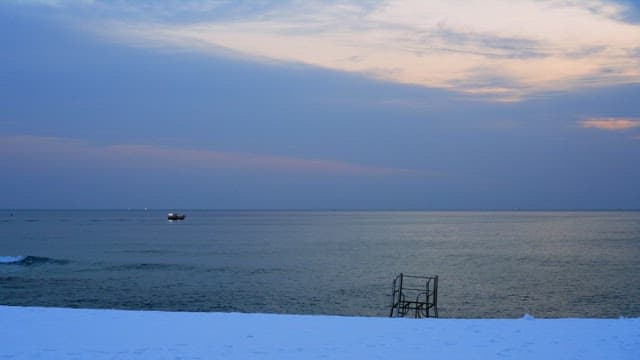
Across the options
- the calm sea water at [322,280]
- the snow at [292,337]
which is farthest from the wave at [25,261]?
the snow at [292,337]

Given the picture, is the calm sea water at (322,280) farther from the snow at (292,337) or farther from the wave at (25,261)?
the snow at (292,337)

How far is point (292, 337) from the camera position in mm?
15375

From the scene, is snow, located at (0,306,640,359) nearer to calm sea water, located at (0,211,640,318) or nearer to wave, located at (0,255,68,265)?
calm sea water, located at (0,211,640,318)

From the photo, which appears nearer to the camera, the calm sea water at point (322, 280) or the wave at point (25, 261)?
the calm sea water at point (322, 280)

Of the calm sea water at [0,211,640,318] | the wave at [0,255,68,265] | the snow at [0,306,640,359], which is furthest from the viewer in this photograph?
the wave at [0,255,68,265]

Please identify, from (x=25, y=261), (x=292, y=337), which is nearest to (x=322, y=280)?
(x=25, y=261)

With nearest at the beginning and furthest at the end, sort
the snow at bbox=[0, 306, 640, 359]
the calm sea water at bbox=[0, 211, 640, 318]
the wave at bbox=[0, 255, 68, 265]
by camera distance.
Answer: the snow at bbox=[0, 306, 640, 359]
the calm sea water at bbox=[0, 211, 640, 318]
the wave at bbox=[0, 255, 68, 265]

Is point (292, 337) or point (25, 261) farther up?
point (292, 337)

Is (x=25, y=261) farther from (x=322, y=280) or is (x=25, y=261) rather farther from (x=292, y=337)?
(x=292, y=337)

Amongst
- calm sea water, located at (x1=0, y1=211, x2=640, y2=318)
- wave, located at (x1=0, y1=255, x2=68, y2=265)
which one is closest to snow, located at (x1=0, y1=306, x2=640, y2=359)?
calm sea water, located at (x1=0, y1=211, x2=640, y2=318)

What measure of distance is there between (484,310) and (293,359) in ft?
91.7

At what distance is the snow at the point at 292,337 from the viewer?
45.4 feet

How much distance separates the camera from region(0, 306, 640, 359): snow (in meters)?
13.8

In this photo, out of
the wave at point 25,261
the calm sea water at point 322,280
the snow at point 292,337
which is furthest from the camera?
the wave at point 25,261
